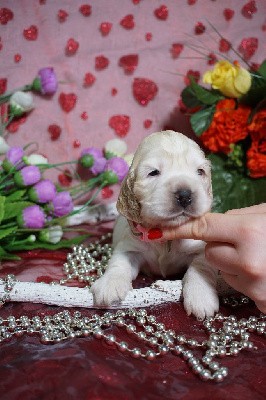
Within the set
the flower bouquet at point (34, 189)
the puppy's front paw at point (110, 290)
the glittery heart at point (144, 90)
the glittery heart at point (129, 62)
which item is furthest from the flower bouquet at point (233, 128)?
the puppy's front paw at point (110, 290)

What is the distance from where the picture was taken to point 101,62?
2645 millimetres

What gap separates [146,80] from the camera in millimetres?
2650

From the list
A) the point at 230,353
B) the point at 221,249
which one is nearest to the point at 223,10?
the point at 221,249

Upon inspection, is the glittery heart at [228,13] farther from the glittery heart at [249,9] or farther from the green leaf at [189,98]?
the green leaf at [189,98]

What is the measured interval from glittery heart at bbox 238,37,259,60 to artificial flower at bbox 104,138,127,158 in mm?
782

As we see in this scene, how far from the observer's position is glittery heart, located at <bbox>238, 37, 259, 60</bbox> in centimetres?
263

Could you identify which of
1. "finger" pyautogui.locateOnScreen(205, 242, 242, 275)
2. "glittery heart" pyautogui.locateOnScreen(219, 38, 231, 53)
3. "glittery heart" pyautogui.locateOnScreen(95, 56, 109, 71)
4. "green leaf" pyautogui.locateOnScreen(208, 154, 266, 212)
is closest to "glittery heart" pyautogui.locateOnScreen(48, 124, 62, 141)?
"glittery heart" pyautogui.locateOnScreen(95, 56, 109, 71)

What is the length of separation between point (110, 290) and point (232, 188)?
1024 millimetres

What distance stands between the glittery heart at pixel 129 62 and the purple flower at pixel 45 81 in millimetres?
361

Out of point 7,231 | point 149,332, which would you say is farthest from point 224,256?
point 7,231

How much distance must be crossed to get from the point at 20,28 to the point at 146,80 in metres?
0.68

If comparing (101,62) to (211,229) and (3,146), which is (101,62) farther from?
(211,229)

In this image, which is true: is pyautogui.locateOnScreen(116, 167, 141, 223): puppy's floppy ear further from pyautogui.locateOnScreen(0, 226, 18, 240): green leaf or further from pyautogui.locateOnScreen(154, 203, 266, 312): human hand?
pyautogui.locateOnScreen(0, 226, 18, 240): green leaf

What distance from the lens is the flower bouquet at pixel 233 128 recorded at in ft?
7.58
